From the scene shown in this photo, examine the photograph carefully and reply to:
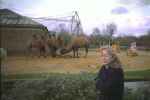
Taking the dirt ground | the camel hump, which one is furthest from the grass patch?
the camel hump

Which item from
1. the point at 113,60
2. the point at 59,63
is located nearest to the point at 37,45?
the point at 59,63

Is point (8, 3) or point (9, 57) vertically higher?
point (8, 3)

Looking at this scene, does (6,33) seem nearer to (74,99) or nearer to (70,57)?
(70,57)

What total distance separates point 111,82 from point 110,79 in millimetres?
38

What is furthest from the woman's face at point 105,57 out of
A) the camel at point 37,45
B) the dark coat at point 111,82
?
the camel at point 37,45

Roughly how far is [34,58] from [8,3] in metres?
0.81

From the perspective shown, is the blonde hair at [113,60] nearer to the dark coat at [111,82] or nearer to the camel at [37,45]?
the dark coat at [111,82]

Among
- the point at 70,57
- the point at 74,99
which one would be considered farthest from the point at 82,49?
the point at 74,99

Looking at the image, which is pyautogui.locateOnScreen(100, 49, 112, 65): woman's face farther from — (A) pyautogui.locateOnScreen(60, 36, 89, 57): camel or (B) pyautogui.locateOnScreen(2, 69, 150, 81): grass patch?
(B) pyautogui.locateOnScreen(2, 69, 150, 81): grass patch

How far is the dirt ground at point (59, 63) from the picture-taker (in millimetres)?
3832

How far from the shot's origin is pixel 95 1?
407 centimetres

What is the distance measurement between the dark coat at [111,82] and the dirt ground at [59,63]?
0.50m

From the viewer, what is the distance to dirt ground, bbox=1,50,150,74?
383 cm

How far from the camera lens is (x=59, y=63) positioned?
3924 mm
